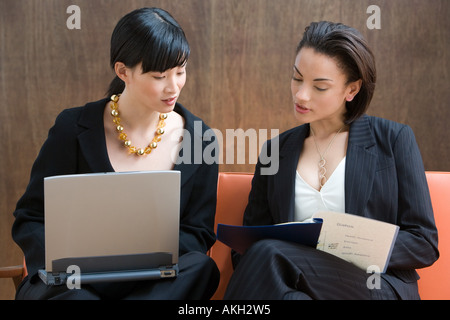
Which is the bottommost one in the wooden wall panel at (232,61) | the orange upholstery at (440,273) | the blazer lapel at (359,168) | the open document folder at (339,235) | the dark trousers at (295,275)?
the orange upholstery at (440,273)

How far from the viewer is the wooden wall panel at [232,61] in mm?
2334

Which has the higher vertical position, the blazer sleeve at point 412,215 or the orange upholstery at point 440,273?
the blazer sleeve at point 412,215

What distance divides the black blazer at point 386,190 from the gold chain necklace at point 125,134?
389 millimetres

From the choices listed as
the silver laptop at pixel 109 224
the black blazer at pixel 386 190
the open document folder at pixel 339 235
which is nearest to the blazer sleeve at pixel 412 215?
the black blazer at pixel 386 190

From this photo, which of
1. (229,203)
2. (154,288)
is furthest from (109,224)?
(229,203)

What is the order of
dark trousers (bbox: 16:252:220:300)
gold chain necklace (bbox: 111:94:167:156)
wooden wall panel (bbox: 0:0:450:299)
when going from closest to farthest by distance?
dark trousers (bbox: 16:252:220:300)
gold chain necklace (bbox: 111:94:167:156)
wooden wall panel (bbox: 0:0:450:299)

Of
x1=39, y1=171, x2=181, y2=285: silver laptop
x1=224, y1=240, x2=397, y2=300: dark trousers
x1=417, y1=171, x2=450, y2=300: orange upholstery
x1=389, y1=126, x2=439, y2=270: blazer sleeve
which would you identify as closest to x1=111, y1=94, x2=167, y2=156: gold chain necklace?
x1=39, y1=171, x2=181, y2=285: silver laptop

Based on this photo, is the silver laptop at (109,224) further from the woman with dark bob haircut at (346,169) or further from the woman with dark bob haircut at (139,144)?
the woman with dark bob haircut at (346,169)

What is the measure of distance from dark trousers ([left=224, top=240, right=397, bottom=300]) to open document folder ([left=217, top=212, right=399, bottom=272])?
3 centimetres

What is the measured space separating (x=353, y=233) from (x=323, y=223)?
9cm

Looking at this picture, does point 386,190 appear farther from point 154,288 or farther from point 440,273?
point 154,288

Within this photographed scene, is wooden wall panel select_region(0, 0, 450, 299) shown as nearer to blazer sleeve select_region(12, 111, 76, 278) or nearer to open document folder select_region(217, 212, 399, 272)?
blazer sleeve select_region(12, 111, 76, 278)

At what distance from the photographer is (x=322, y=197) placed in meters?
1.71

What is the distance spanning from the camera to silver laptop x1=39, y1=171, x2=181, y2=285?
1332 millimetres
